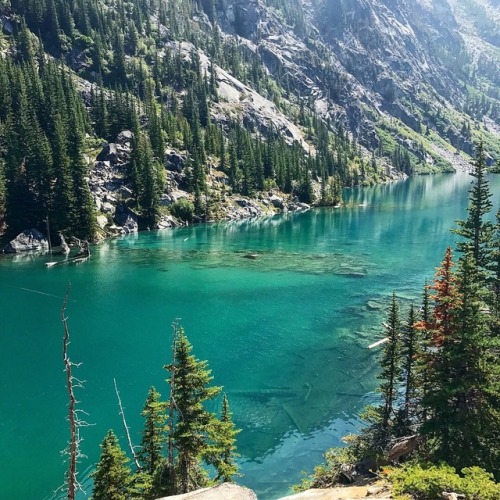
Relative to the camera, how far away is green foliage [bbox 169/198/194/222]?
454 ft

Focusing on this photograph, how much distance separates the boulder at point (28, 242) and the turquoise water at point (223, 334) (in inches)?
263

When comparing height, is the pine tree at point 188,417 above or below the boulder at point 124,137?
below

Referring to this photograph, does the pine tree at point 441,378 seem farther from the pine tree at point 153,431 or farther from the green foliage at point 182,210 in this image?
the green foliage at point 182,210

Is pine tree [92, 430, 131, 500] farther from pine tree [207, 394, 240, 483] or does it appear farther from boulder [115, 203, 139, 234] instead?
boulder [115, 203, 139, 234]

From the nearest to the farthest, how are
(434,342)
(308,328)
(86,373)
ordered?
(434,342) → (86,373) → (308,328)

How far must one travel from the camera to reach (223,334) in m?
54.8

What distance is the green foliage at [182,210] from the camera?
5446 inches

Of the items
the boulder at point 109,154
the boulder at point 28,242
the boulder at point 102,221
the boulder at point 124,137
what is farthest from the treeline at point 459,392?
the boulder at point 124,137

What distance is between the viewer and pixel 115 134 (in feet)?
486

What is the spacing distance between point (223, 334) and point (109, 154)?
326 feet

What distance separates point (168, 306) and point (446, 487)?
54383 mm

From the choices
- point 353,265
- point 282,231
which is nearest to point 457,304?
point 353,265

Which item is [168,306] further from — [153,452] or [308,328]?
[153,452]

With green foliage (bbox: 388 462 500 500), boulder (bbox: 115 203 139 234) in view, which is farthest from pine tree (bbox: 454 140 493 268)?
boulder (bbox: 115 203 139 234)
